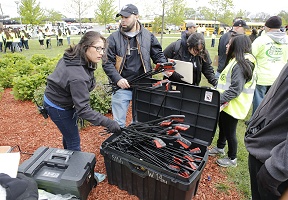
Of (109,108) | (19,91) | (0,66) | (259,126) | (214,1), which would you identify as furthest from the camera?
(214,1)

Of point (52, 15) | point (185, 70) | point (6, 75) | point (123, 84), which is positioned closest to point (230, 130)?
point (185, 70)

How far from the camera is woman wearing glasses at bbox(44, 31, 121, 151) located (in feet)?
6.53

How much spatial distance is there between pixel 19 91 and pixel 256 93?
488cm

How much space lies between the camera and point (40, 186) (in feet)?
6.37

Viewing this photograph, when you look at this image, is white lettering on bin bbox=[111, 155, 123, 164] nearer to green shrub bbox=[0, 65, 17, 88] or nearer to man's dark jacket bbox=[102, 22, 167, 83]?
man's dark jacket bbox=[102, 22, 167, 83]

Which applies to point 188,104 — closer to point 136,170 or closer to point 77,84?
point 136,170

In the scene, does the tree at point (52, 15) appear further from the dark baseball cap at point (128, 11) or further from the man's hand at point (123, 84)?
the man's hand at point (123, 84)

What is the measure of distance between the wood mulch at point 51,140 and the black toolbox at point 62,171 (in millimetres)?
453

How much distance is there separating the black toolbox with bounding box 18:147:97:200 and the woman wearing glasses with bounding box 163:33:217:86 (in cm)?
177

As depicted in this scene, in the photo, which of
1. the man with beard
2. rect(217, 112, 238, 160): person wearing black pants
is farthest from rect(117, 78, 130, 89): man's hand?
rect(217, 112, 238, 160): person wearing black pants

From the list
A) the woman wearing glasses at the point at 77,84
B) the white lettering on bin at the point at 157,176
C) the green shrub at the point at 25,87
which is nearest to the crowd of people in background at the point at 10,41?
the green shrub at the point at 25,87

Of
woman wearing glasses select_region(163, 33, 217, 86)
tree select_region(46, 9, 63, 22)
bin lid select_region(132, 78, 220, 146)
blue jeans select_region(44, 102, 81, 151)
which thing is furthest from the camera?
tree select_region(46, 9, 63, 22)

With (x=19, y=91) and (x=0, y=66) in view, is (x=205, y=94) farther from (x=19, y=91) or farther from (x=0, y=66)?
(x=0, y=66)

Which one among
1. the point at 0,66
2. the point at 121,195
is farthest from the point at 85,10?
the point at 121,195
